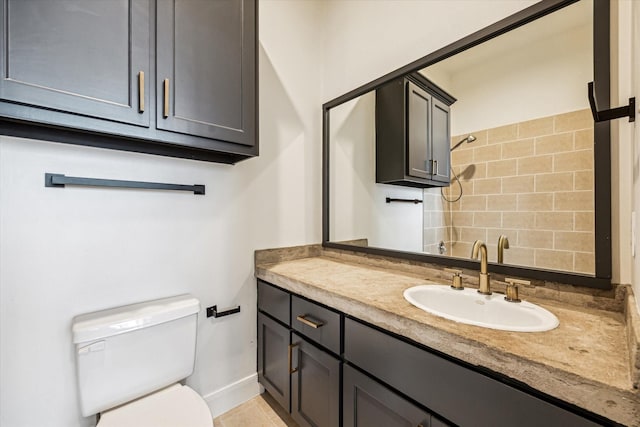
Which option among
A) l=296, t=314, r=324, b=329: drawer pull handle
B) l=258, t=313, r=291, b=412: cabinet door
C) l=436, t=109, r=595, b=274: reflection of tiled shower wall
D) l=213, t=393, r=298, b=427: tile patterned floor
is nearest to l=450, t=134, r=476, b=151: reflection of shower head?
l=436, t=109, r=595, b=274: reflection of tiled shower wall

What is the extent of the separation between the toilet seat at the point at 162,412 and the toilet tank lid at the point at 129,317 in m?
0.31

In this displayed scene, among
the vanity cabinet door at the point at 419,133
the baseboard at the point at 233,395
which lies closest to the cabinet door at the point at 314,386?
the baseboard at the point at 233,395

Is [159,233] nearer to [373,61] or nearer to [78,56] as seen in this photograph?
Result: [78,56]

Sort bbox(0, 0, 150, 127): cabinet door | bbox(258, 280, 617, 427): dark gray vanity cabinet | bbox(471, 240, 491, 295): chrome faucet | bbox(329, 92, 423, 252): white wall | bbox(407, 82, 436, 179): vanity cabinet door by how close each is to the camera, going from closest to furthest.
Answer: bbox(258, 280, 617, 427): dark gray vanity cabinet < bbox(0, 0, 150, 127): cabinet door < bbox(471, 240, 491, 295): chrome faucet < bbox(407, 82, 436, 179): vanity cabinet door < bbox(329, 92, 423, 252): white wall

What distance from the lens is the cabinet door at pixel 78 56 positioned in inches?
35.0

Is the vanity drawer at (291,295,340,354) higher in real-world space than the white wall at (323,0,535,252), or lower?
lower

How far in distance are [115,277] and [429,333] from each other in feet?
4.45

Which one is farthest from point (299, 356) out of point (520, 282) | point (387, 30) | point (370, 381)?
point (387, 30)

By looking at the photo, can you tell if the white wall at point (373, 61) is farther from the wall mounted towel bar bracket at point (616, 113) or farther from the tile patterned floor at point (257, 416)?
the tile patterned floor at point (257, 416)

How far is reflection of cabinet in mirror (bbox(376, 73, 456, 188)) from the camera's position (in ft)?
4.74

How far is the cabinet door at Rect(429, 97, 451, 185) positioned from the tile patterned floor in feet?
5.20

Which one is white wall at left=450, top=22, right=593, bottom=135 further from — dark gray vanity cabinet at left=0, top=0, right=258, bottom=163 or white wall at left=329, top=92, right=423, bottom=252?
dark gray vanity cabinet at left=0, top=0, right=258, bottom=163

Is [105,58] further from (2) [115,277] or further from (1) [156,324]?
(1) [156,324]

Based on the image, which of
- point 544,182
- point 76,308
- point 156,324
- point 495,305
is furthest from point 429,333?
point 76,308
